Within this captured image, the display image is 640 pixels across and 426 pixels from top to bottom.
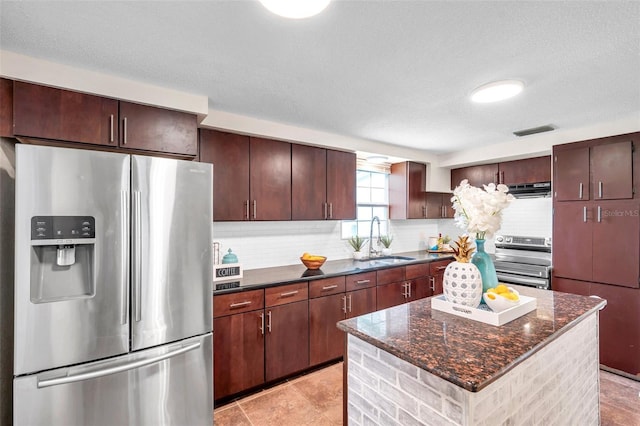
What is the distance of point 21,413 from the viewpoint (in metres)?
1.44

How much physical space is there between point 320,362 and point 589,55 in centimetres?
299

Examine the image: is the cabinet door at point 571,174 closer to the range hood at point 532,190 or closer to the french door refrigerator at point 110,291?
the range hood at point 532,190

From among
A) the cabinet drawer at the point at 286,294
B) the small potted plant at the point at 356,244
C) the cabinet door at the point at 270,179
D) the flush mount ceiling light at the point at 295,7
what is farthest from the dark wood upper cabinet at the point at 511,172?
the flush mount ceiling light at the point at 295,7

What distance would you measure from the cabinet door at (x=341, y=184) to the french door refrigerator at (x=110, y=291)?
1.66 meters

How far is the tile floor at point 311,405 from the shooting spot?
2139 millimetres

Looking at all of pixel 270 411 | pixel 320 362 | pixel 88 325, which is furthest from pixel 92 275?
pixel 320 362

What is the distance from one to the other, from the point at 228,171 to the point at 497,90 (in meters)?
2.20

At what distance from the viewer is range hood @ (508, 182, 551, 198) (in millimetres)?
3646

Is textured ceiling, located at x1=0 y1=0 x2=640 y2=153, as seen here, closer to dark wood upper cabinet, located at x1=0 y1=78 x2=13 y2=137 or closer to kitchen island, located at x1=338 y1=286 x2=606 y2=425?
dark wood upper cabinet, located at x1=0 y1=78 x2=13 y2=137

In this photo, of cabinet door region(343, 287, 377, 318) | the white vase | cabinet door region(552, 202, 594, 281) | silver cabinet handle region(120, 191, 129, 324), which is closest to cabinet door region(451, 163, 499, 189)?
cabinet door region(552, 202, 594, 281)

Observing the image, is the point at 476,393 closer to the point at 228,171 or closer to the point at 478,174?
the point at 228,171

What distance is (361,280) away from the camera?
122 inches

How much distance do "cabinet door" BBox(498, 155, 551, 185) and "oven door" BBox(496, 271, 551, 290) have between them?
3.89ft

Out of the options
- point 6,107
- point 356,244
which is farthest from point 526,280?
point 6,107
